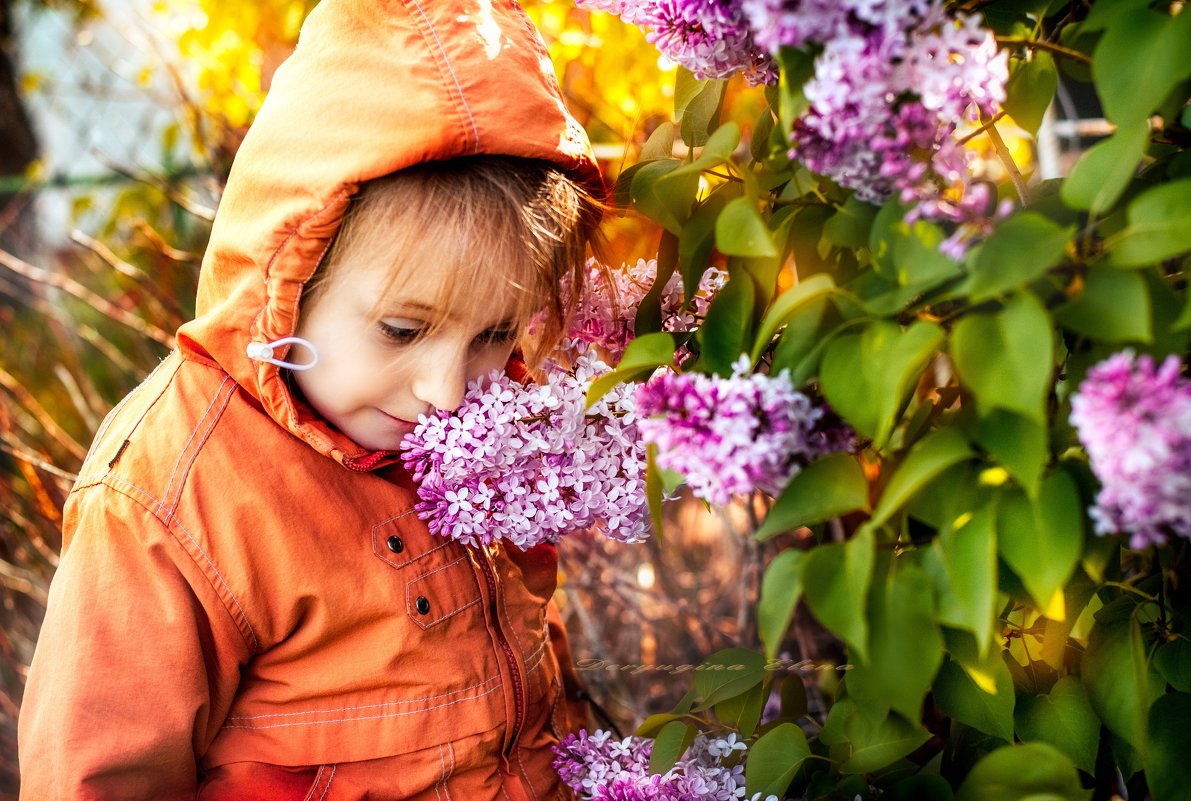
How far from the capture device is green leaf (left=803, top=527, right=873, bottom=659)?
0.84m

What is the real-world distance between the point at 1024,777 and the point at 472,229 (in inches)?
33.0

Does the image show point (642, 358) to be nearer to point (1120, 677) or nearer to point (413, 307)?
point (413, 307)

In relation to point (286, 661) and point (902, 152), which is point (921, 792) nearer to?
point (902, 152)

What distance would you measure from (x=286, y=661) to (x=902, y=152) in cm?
100

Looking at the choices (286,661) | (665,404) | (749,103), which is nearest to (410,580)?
(286,661)

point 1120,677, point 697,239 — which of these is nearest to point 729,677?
point 1120,677

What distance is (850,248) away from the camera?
995 mm

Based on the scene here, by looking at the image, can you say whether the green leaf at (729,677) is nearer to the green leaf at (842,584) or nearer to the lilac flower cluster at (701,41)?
the green leaf at (842,584)

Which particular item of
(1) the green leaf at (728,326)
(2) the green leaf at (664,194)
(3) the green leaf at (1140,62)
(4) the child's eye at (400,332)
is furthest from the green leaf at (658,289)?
(3) the green leaf at (1140,62)

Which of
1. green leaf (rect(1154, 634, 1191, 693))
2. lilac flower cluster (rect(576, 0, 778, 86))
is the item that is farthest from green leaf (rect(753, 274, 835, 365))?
green leaf (rect(1154, 634, 1191, 693))

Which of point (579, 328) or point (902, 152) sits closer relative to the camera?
point (902, 152)

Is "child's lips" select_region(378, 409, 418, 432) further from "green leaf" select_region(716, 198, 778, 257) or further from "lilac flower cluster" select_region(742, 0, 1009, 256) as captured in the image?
"lilac flower cluster" select_region(742, 0, 1009, 256)

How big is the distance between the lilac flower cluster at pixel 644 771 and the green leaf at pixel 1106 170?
2.36 feet

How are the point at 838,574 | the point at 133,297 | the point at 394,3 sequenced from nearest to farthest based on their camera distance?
the point at 838,574
the point at 394,3
the point at 133,297
